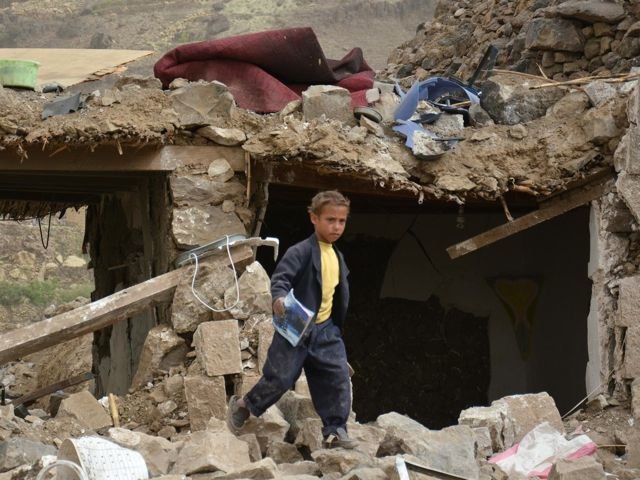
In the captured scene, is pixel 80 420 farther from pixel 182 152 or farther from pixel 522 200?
pixel 522 200

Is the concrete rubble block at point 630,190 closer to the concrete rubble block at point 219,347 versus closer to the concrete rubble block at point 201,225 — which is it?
the concrete rubble block at point 201,225

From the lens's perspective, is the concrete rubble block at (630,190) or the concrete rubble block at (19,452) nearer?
the concrete rubble block at (19,452)

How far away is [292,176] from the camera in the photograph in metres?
7.54

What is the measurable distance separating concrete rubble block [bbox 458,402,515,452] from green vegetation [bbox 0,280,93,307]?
13.7 metres

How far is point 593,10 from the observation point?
34.2 feet

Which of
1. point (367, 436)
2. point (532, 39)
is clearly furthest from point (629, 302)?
point (532, 39)

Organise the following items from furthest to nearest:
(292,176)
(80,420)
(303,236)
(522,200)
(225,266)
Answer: (303,236) → (522,200) → (292,176) → (225,266) → (80,420)

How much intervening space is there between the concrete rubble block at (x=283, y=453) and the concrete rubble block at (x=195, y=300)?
1.41 meters

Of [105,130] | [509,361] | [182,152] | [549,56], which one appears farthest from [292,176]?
[549,56]

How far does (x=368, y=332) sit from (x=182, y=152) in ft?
11.2

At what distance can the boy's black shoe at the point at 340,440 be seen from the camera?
215 inches

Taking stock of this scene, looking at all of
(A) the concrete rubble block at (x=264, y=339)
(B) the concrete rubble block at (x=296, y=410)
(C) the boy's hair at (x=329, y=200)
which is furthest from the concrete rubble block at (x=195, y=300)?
(C) the boy's hair at (x=329, y=200)

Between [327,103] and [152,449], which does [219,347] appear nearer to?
[152,449]

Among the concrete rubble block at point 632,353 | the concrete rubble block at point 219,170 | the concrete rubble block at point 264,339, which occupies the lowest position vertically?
the concrete rubble block at point 632,353
